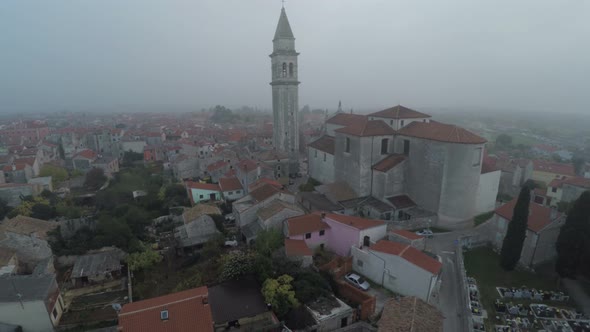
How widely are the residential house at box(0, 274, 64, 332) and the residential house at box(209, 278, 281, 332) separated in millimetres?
8668

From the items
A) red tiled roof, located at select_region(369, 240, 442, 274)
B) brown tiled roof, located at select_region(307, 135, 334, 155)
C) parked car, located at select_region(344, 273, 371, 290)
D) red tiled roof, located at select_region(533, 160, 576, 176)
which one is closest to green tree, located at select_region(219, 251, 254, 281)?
parked car, located at select_region(344, 273, 371, 290)

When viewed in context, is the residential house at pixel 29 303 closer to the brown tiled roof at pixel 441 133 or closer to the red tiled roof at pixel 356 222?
the red tiled roof at pixel 356 222

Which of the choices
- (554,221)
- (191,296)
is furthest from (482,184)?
(191,296)

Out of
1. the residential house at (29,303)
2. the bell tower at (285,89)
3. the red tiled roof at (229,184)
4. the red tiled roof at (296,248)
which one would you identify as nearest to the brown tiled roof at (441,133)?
the red tiled roof at (296,248)

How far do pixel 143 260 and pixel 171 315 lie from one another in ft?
31.5

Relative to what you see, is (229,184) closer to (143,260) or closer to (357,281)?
(143,260)

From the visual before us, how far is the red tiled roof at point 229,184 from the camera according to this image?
34000 mm

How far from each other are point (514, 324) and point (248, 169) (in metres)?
25.0

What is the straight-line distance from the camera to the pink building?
2119cm

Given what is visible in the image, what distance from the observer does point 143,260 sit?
21.9 m

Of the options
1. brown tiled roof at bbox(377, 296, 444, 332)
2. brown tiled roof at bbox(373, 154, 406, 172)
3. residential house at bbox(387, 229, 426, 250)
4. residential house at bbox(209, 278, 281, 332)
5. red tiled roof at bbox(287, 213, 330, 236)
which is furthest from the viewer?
brown tiled roof at bbox(373, 154, 406, 172)

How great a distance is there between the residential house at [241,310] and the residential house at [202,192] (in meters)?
17.3

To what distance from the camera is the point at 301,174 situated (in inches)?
1743

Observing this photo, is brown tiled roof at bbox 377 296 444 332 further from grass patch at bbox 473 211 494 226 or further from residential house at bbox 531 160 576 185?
residential house at bbox 531 160 576 185
